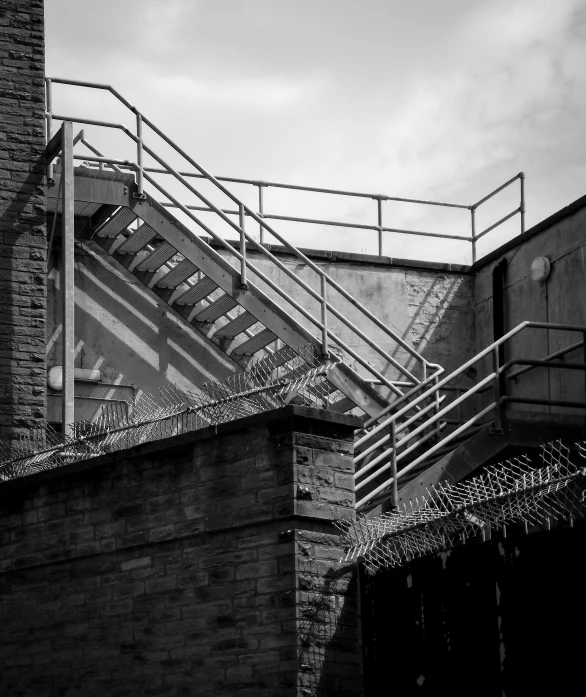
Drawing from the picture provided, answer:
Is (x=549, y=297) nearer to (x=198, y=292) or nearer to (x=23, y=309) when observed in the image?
(x=198, y=292)

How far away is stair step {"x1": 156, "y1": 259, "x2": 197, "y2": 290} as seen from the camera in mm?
14164

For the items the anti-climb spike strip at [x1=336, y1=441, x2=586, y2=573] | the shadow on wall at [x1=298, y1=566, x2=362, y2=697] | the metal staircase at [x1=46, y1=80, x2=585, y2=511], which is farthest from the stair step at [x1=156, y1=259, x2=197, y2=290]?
the shadow on wall at [x1=298, y1=566, x2=362, y2=697]

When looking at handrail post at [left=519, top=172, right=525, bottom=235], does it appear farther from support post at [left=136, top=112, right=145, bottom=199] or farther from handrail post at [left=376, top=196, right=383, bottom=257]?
support post at [left=136, top=112, right=145, bottom=199]

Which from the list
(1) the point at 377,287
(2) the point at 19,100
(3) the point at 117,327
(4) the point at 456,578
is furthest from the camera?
(1) the point at 377,287

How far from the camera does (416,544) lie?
8.64 meters

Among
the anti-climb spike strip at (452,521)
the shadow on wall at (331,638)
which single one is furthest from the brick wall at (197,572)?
the anti-climb spike strip at (452,521)

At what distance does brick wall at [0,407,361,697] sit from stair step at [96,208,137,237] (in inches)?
164

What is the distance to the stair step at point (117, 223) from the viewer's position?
1406cm

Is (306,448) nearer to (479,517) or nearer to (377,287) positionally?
(479,517)

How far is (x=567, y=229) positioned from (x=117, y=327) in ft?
17.4

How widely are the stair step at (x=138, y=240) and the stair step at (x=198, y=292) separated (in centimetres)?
70

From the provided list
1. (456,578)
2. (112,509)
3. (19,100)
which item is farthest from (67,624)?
(19,100)

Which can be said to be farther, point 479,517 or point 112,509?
point 112,509

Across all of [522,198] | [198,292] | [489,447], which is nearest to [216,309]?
[198,292]
